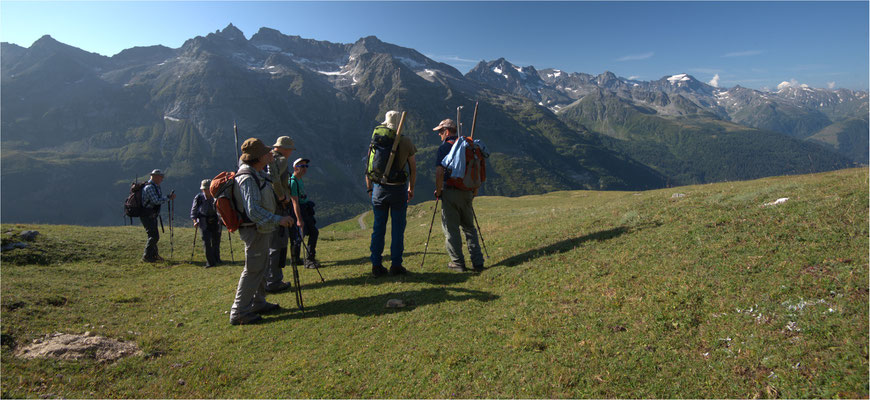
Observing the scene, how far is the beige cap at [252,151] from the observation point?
31.3 feet

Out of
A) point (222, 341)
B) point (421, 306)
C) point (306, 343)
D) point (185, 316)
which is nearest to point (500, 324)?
point (421, 306)

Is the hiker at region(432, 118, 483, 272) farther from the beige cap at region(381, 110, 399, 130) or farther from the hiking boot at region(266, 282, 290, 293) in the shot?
the hiking boot at region(266, 282, 290, 293)

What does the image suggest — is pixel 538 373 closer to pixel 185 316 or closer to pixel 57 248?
pixel 185 316

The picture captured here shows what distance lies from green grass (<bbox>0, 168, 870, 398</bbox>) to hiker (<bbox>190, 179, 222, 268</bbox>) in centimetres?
416

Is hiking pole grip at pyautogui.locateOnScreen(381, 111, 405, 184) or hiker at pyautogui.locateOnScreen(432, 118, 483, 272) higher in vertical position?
hiking pole grip at pyautogui.locateOnScreen(381, 111, 405, 184)

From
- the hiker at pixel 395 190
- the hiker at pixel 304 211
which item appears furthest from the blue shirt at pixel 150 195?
the hiker at pixel 395 190

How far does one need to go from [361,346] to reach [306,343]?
4.62ft

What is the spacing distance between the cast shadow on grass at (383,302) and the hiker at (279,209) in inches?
99.9

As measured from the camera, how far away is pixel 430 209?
5050cm

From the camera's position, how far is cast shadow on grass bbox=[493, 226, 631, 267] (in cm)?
1269

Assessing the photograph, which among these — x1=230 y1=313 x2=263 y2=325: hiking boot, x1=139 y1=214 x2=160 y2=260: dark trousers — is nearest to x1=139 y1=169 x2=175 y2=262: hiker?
x1=139 y1=214 x2=160 y2=260: dark trousers

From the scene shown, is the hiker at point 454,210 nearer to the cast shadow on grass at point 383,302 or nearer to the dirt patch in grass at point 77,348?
the cast shadow on grass at point 383,302

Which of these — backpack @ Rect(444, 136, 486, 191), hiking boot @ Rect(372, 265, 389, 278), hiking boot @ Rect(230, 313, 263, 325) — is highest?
backpack @ Rect(444, 136, 486, 191)

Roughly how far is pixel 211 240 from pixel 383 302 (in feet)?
39.0
